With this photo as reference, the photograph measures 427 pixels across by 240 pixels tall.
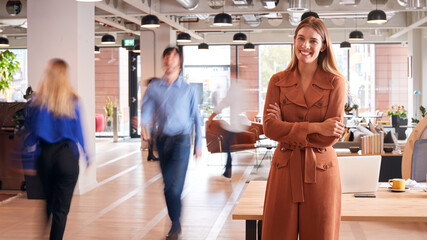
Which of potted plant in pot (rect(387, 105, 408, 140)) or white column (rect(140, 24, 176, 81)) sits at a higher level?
white column (rect(140, 24, 176, 81))

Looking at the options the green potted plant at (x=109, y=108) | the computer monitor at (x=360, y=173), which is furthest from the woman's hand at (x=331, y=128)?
the green potted plant at (x=109, y=108)

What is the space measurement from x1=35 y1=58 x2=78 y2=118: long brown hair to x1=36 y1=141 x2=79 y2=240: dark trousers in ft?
0.90

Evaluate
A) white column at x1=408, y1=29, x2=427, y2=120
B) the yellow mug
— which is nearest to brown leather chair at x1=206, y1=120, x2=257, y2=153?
the yellow mug

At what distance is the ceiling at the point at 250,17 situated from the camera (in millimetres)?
11281

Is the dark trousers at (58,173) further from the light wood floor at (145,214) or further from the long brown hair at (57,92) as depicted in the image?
the light wood floor at (145,214)

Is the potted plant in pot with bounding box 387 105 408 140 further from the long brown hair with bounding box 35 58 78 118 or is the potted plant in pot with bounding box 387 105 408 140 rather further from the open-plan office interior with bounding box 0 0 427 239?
the long brown hair with bounding box 35 58 78 118

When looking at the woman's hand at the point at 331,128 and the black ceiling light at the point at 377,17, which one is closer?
the woman's hand at the point at 331,128

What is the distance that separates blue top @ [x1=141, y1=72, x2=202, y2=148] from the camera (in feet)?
15.7

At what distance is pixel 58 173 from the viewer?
422cm

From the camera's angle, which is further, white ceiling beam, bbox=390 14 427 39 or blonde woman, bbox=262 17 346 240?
white ceiling beam, bbox=390 14 427 39

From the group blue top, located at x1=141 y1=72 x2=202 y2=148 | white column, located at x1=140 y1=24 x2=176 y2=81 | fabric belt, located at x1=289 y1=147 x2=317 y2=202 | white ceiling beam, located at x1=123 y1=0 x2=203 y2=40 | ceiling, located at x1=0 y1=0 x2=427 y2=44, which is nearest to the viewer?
fabric belt, located at x1=289 y1=147 x2=317 y2=202

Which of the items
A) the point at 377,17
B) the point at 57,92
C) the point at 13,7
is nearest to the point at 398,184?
the point at 57,92

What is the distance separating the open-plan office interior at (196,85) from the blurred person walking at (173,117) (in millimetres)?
390

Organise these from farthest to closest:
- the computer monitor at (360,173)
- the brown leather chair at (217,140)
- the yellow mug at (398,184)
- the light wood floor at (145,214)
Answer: the brown leather chair at (217,140) < the light wood floor at (145,214) < the yellow mug at (398,184) < the computer monitor at (360,173)
